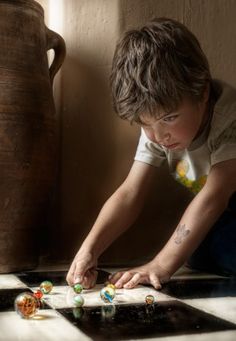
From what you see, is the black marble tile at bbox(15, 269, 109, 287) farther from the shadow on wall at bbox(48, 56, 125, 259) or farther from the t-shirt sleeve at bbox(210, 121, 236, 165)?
the t-shirt sleeve at bbox(210, 121, 236, 165)

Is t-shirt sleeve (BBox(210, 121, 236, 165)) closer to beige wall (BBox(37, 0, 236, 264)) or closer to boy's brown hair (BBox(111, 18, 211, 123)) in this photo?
boy's brown hair (BBox(111, 18, 211, 123))

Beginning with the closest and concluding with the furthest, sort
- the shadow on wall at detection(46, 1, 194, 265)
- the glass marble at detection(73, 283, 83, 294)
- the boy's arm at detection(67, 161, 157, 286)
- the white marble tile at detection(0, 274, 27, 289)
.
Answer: the glass marble at detection(73, 283, 83, 294) → the white marble tile at detection(0, 274, 27, 289) → the boy's arm at detection(67, 161, 157, 286) → the shadow on wall at detection(46, 1, 194, 265)

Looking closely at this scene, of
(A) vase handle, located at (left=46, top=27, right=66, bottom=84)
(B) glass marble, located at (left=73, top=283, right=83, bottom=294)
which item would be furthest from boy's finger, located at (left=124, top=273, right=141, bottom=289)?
(A) vase handle, located at (left=46, top=27, right=66, bottom=84)

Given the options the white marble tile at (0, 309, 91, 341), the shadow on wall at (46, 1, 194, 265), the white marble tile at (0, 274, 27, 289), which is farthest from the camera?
the shadow on wall at (46, 1, 194, 265)

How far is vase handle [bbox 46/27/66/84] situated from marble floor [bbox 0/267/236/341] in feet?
1.88

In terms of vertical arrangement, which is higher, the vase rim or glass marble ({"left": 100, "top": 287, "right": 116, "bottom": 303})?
the vase rim

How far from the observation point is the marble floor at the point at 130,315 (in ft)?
2.22

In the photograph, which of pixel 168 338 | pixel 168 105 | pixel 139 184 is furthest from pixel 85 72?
pixel 168 338

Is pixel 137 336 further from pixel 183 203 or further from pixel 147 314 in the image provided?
pixel 183 203

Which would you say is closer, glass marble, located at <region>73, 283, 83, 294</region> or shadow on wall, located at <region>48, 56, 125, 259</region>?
glass marble, located at <region>73, 283, 83, 294</region>

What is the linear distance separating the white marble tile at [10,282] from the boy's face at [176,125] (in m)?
0.40

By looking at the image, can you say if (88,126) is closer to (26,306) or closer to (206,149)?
(206,149)

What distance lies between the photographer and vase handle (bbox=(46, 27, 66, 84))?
1342 mm

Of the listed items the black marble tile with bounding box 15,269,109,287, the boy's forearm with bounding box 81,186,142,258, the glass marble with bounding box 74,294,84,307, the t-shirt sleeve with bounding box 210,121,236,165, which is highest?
the t-shirt sleeve with bounding box 210,121,236,165
